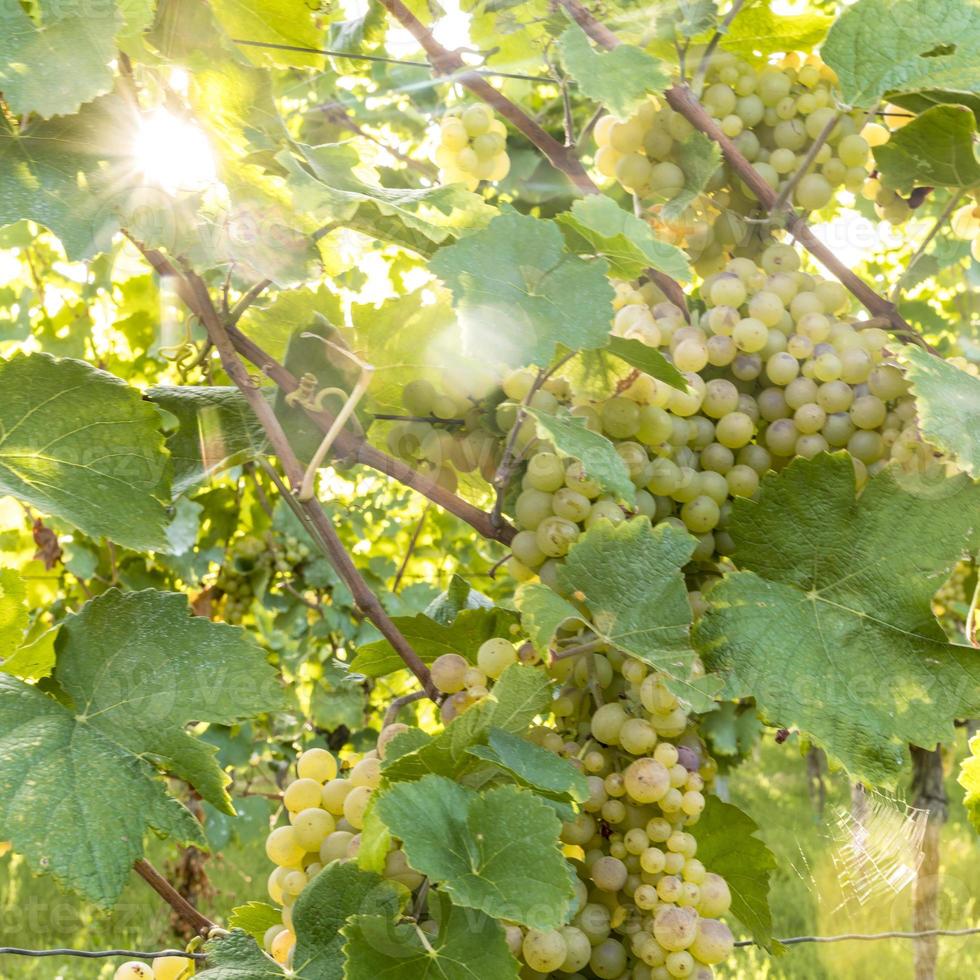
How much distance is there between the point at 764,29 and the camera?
3.34 ft

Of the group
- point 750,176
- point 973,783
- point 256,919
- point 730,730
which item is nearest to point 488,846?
point 256,919

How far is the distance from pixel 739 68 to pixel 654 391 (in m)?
0.36

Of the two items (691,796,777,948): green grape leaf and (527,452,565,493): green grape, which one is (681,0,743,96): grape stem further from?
(691,796,777,948): green grape leaf

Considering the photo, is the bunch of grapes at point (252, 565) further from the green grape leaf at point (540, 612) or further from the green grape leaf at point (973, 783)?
the green grape leaf at point (540, 612)

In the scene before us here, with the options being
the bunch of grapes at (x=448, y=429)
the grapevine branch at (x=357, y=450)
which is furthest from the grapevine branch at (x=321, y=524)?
the bunch of grapes at (x=448, y=429)

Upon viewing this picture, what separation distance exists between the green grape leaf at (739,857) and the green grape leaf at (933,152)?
564 mm

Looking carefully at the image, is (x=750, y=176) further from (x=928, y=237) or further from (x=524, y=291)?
(x=524, y=291)

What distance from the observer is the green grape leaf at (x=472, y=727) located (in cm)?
65

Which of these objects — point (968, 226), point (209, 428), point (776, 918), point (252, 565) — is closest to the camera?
point (209, 428)

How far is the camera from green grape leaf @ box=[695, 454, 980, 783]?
742 millimetres

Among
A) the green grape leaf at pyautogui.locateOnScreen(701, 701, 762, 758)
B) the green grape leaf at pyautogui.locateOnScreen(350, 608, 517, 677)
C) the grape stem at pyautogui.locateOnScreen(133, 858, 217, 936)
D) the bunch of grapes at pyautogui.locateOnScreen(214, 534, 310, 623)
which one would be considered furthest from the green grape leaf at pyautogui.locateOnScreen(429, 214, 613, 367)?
the bunch of grapes at pyautogui.locateOnScreen(214, 534, 310, 623)

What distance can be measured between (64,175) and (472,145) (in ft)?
1.20

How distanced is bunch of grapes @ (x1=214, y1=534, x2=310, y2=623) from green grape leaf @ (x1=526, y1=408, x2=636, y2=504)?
2311 millimetres

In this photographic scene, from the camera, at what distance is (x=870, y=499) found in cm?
81
